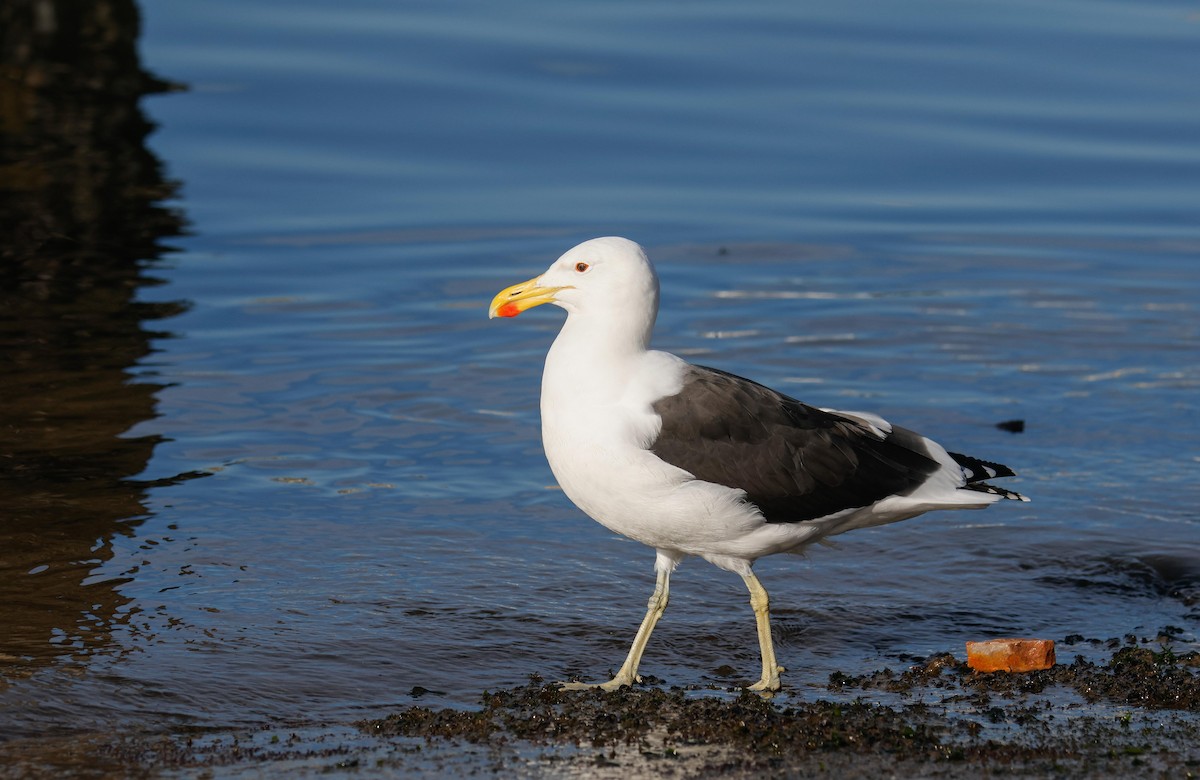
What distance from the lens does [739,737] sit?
6008 millimetres

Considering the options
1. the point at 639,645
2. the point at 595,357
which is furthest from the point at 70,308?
the point at 639,645

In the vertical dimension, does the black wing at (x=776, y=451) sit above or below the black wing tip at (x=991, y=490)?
above

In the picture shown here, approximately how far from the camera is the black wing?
6.68 m

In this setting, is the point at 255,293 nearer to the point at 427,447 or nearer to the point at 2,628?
the point at 427,447

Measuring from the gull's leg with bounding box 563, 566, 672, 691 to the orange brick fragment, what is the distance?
965 mm

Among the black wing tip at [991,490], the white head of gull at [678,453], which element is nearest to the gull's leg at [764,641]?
the white head of gull at [678,453]

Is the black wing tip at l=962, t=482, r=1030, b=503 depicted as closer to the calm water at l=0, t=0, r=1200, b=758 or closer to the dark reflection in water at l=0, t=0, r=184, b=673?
the calm water at l=0, t=0, r=1200, b=758

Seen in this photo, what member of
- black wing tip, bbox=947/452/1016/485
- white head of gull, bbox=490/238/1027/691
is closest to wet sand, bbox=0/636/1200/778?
white head of gull, bbox=490/238/1027/691

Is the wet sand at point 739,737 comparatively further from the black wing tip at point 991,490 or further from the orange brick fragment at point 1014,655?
the black wing tip at point 991,490

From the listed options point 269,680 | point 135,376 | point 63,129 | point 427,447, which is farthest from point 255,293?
point 269,680

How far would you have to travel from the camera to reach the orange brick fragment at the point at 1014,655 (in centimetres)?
677

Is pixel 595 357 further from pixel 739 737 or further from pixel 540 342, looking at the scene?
pixel 540 342

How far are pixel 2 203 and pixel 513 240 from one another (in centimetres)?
466

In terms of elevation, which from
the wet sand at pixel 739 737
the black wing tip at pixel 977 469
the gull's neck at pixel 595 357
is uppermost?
the gull's neck at pixel 595 357
